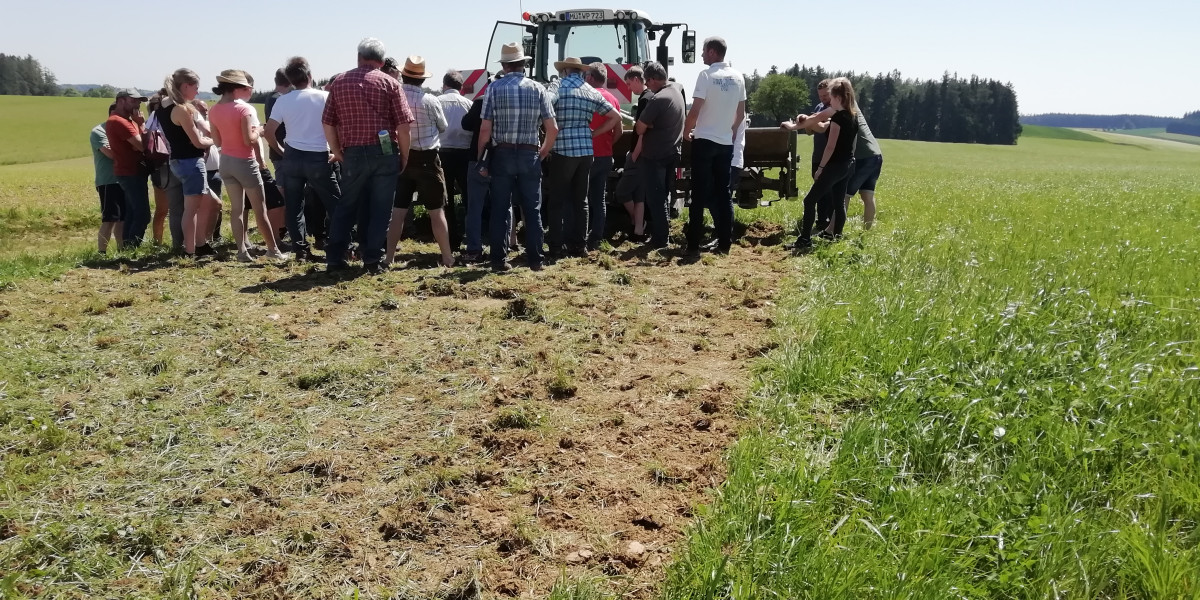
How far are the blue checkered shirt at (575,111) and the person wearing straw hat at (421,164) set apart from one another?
3.73 feet

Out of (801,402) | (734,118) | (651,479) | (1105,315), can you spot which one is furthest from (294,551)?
(734,118)

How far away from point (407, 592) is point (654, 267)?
5198 millimetres

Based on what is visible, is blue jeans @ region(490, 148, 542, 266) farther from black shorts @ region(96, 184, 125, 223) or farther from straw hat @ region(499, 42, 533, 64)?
black shorts @ region(96, 184, 125, 223)

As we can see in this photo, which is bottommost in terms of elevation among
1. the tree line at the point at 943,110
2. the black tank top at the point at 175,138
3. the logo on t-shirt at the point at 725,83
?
the black tank top at the point at 175,138

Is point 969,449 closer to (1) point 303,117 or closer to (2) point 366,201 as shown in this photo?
(2) point 366,201

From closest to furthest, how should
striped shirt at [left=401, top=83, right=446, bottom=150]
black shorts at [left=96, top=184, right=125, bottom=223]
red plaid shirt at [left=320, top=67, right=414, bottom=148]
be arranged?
1. red plaid shirt at [left=320, top=67, right=414, bottom=148]
2. striped shirt at [left=401, top=83, right=446, bottom=150]
3. black shorts at [left=96, top=184, right=125, bottom=223]

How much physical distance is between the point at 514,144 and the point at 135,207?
4.46 metres

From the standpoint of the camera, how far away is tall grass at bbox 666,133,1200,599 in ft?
8.14

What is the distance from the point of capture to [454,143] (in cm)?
811

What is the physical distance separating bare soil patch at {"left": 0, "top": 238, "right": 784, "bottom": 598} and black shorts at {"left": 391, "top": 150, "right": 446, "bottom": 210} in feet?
4.34

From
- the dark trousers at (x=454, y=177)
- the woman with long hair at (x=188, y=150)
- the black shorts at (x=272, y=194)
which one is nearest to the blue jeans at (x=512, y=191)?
the dark trousers at (x=454, y=177)

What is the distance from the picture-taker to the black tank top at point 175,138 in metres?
7.32

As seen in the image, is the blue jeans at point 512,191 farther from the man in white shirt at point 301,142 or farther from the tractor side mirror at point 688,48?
the tractor side mirror at point 688,48

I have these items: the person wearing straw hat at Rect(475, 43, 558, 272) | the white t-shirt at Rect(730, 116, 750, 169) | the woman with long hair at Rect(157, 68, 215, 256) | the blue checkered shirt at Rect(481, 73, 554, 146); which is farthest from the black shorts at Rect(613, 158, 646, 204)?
the woman with long hair at Rect(157, 68, 215, 256)
